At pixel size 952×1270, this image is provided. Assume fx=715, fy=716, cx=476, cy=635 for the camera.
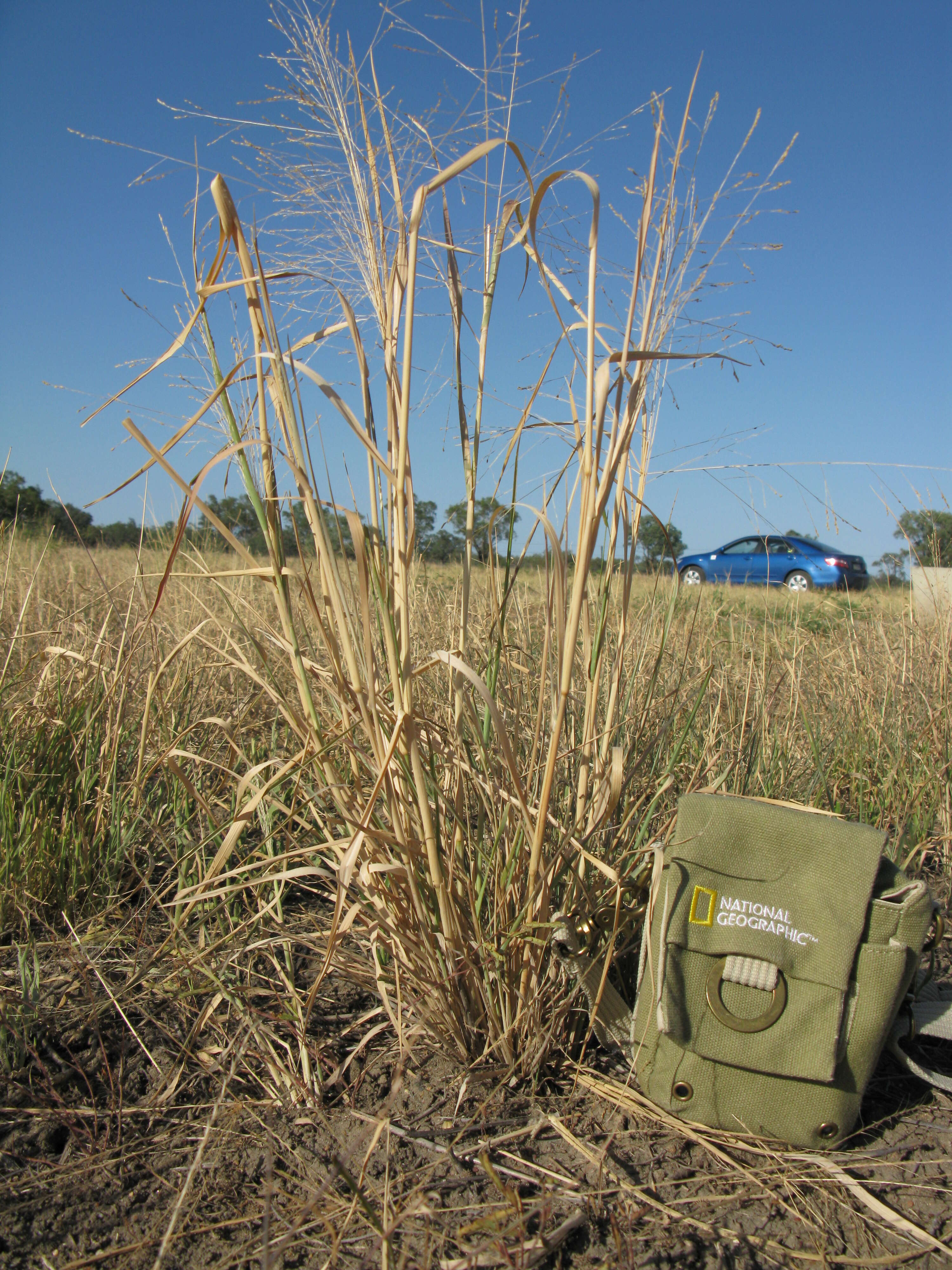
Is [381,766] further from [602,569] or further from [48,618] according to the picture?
[48,618]

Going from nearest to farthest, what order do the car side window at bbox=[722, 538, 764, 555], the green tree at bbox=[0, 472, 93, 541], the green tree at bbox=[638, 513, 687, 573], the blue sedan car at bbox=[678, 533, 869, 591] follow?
the green tree at bbox=[638, 513, 687, 573] → the green tree at bbox=[0, 472, 93, 541] → the blue sedan car at bbox=[678, 533, 869, 591] → the car side window at bbox=[722, 538, 764, 555]

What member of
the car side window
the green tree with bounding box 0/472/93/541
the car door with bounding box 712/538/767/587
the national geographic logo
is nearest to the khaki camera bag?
the national geographic logo

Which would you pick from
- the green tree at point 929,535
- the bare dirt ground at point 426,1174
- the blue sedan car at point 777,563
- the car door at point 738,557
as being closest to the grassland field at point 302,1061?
the bare dirt ground at point 426,1174

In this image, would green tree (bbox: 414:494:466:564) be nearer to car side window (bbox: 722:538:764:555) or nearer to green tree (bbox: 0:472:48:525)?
green tree (bbox: 0:472:48:525)

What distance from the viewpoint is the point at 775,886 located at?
116 centimetres

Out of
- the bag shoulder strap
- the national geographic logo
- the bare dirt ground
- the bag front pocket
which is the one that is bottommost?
the bare dirt ground

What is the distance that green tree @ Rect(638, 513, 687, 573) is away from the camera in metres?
1.42

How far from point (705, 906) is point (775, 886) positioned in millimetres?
118

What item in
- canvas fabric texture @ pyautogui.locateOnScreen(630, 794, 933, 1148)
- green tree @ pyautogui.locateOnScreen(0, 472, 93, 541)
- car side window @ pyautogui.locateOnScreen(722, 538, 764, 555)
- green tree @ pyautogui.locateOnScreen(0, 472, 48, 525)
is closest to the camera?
canvas fabric texture @ pyautogui.locateOnScreen(630, 794, 933, 1148)

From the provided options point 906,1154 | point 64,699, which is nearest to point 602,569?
point 906,1154

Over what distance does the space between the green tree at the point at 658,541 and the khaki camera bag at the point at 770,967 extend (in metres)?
0.51

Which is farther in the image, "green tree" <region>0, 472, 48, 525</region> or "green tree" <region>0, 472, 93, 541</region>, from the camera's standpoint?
"green tree" <region>0, 472, 48, 525</region>

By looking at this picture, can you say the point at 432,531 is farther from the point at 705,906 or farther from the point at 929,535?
the point at 929,535

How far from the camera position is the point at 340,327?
44.1 inches
